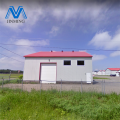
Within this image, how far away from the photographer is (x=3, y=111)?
4.08 meters

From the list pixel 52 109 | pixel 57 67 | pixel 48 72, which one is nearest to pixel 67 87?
pixel 57 67

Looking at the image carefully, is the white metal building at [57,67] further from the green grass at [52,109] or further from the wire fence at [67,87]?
the green grass at [52,109]

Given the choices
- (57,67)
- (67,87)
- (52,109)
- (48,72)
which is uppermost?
(57,67)

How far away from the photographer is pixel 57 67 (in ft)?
39.5

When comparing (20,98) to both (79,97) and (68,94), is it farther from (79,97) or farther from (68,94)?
(79,97)

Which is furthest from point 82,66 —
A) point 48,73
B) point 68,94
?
point 68,94

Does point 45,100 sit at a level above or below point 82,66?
below

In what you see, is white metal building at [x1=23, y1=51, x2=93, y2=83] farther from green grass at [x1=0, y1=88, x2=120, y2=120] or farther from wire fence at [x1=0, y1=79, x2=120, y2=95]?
green grass at [x1=0, y1=88, x2=120, y2=120]

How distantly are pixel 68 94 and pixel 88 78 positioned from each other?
6811 mm

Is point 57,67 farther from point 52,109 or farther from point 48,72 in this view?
point 52,109

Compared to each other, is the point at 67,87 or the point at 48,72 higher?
the point at 48,72

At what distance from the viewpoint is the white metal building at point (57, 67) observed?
1169 cm

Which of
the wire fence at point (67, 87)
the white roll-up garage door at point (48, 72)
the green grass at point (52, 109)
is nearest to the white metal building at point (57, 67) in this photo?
the white roll-up garage door at point (48, 72)

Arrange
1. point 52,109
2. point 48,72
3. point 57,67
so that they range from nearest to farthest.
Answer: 1. point 52,109
2. point 57,67
3. point 48,72
